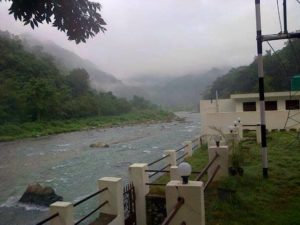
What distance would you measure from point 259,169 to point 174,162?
9.77 ft

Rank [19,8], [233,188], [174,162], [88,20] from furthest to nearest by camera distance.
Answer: [174,162] < [233,188] < [88,20] < [19,8]

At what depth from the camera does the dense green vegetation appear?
185 feet

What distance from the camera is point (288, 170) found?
382 inches

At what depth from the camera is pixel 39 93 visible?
204 ft

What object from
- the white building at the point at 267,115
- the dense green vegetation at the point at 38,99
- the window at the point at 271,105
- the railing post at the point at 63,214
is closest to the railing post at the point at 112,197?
the railing post at the point at 63,214

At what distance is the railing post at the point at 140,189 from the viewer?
7.76 metres

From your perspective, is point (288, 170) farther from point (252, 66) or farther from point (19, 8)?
point (252, 66)

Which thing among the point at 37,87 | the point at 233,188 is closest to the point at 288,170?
the point at 233,188

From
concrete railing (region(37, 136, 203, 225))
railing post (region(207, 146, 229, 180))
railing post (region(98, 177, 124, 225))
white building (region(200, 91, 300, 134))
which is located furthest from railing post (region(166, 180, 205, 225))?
white building (region(200, 91, 300, 134))

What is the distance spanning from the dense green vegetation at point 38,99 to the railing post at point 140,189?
41.4m

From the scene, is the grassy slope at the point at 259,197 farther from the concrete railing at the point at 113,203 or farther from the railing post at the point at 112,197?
the railing post at the point at 112,197

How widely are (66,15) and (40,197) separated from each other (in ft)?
38.4

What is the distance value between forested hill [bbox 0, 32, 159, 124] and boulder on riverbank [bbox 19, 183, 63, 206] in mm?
42645

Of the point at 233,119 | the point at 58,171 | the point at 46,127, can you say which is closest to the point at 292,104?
the point at 233,119
